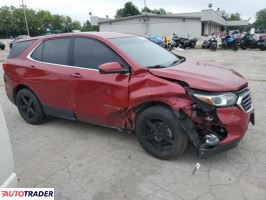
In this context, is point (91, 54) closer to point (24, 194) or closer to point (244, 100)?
point (244, 100)

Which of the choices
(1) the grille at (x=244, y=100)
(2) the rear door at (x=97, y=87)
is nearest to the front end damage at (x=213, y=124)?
(1) the grille at (x=244, y=100)

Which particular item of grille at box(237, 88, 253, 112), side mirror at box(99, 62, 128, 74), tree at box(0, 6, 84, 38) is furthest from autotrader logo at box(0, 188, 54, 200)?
tree at box(0, 6, 84, 38)

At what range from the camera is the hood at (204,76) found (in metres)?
3.51

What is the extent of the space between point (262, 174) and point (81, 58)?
3.01 m

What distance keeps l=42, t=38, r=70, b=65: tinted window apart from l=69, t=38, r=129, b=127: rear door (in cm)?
21

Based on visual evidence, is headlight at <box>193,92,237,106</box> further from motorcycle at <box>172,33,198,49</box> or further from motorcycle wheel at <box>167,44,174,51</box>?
motorcycle at <box>172,33,198,49</box>

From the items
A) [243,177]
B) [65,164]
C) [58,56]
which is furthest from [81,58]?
[243,177]

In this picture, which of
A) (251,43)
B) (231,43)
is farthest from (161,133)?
(251,43)

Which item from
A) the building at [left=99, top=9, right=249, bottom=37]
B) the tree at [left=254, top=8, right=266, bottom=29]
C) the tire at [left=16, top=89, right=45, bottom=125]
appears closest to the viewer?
the tire at [left=16, top=89, right=45, bottom=125]

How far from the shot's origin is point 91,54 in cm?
452

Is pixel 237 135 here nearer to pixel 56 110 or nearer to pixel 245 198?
pixel 245 198

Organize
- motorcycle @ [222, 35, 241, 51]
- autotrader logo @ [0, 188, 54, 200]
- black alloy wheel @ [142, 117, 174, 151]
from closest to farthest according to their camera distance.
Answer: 1. autotrader logo @ [0, 188, 54, 200]
2. black alloy wheel @ [142, 117, 174, 151]
3. motorcycle @ [222, 35, 241, 51]

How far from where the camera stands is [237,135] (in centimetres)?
360

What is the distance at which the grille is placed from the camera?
3.61 metres
